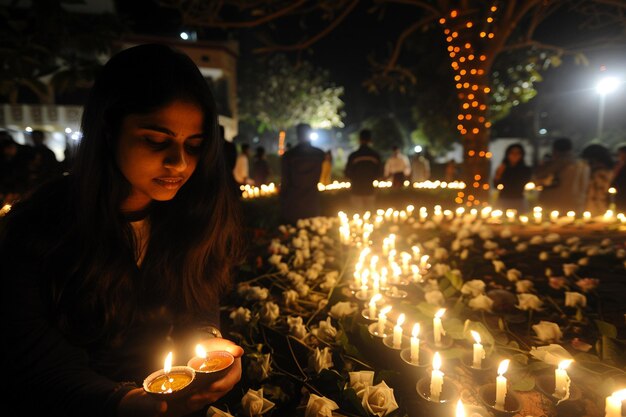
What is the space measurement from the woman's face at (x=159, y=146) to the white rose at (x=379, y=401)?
1.25 m

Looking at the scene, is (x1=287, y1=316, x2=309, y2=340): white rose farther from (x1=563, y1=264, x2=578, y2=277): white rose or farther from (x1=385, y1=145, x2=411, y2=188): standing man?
(x1=385, y1=145, x2=411, y2=188): standing man

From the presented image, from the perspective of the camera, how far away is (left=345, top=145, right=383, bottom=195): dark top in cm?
820

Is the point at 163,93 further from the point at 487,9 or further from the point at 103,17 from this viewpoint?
the point at 487,9

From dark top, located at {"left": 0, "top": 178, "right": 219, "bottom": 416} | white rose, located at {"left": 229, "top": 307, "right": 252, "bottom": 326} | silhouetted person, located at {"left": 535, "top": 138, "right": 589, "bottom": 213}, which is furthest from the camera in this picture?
silhouetted person, located at {"left": 535, "top": 138, "right": 589, "bottom": 213}

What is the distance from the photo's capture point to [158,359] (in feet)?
6.10

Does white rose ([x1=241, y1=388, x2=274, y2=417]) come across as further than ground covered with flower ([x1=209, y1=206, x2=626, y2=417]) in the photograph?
No

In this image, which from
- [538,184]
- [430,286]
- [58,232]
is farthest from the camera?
[538,184]

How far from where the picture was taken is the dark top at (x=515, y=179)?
7.22 m

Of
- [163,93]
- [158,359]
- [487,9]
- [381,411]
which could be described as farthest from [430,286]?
[487,9]

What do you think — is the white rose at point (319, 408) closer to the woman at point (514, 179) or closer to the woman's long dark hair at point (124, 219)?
the woman's long dark hair at point (124, 219)

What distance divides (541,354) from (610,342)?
18.7 inches

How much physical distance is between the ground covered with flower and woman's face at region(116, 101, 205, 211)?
1008mm

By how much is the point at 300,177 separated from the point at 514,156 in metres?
4.16

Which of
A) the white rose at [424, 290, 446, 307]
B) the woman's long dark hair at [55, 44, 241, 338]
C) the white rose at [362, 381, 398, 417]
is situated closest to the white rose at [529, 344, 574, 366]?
the white rose at [424, 290, 446, 307]
